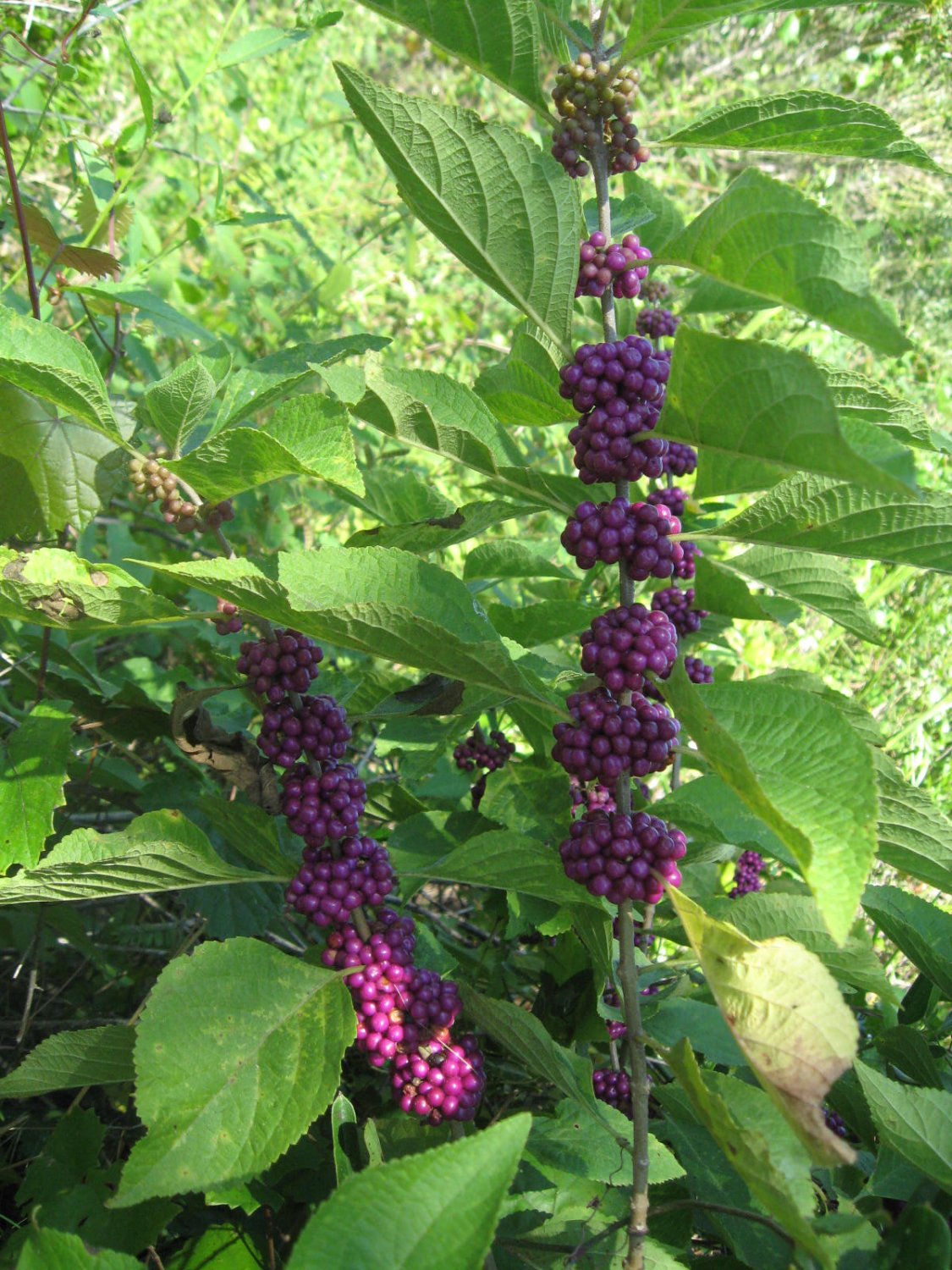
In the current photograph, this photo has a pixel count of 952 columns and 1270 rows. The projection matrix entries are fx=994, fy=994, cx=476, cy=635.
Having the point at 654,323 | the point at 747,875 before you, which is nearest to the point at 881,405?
the point at 654,323

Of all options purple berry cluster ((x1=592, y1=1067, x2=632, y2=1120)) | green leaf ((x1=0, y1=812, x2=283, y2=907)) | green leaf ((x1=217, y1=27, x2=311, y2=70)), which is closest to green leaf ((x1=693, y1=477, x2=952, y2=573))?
green leaf ((x1=0, y1=812, x2=283, y2=907))

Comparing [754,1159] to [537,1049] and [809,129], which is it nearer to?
[537,1049]

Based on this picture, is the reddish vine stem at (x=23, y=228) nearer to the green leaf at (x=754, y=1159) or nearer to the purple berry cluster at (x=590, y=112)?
the purple berry cluster at (x=590, y=112)

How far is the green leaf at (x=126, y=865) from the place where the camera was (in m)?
1.02

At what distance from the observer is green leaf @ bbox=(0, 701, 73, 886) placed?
1.16 meters

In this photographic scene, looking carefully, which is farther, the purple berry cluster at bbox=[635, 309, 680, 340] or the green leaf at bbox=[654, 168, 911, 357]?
the purple berry cluster at bbox=[635, 309, 680, 340]

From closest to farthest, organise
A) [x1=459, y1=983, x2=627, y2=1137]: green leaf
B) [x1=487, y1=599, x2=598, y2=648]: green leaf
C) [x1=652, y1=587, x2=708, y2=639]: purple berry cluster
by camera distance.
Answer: [x1=459, y1=983, x2=627, y2=1137]: green leaf → [x1=487, y1=599, x2=598, y2=648]: green leaf → [x1=652, y1=587, x2=708, y2=639]: purple berry cluster

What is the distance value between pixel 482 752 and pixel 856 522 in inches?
33.0

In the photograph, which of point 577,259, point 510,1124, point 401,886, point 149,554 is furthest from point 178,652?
point 510,1124

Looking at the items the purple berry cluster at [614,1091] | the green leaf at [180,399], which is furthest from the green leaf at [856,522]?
the purple berry cluster at [614,1091]

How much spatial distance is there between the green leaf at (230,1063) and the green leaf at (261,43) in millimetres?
1630

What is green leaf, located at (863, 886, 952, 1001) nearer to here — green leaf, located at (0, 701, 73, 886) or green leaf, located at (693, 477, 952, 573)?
green leaf, located at (693, 477, 952, 573)

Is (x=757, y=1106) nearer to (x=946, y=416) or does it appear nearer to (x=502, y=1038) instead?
(x=502, y=1038)

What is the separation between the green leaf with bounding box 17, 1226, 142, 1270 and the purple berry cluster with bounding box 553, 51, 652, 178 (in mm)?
1068
